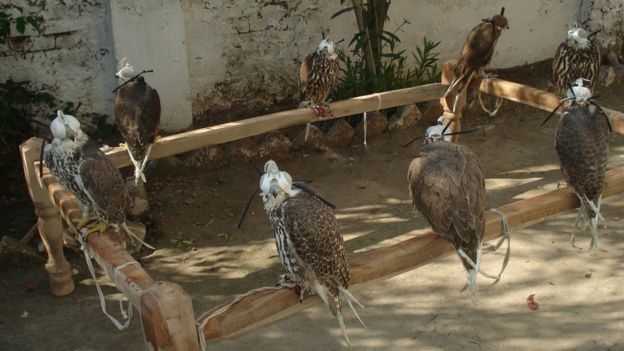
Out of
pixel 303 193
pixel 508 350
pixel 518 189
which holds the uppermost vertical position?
pixel 303 193

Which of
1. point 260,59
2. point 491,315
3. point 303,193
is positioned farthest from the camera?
point 260,59

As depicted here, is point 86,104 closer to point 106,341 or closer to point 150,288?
point 106,341

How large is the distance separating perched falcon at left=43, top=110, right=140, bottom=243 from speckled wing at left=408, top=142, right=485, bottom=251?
53.4 inches

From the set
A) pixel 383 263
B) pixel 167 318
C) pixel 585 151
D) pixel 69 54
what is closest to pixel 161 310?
pixel 167 318

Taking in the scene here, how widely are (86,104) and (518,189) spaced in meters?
3.43

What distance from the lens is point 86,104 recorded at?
227 inches

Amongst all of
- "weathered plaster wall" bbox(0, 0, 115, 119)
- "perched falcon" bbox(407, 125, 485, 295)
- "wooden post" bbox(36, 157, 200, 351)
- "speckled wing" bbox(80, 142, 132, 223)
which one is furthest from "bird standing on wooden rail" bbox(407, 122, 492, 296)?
"weathered plaster wall" bbox(0, 0, 115, 119)

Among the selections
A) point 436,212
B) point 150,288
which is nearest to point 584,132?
point 436,212

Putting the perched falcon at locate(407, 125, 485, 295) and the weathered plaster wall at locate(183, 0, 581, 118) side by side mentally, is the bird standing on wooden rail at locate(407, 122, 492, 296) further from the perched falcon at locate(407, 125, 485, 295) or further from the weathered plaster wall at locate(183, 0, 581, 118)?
the weathered plaster wall at locate(183, 0, 581, 118)

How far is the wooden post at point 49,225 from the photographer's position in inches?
158

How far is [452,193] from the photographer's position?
3.09 metres

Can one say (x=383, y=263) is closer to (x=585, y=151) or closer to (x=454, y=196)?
(x=454, y=196)

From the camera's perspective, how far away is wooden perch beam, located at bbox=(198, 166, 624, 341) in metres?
2.54

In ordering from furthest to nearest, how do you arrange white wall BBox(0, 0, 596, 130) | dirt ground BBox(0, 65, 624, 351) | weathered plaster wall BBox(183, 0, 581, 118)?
weathered plaster wall BBox(183, 0, 581, 118) → white wall BBox(0, 0, 596, 130) → dirt ground BBox(0, 65, 624, 351)
